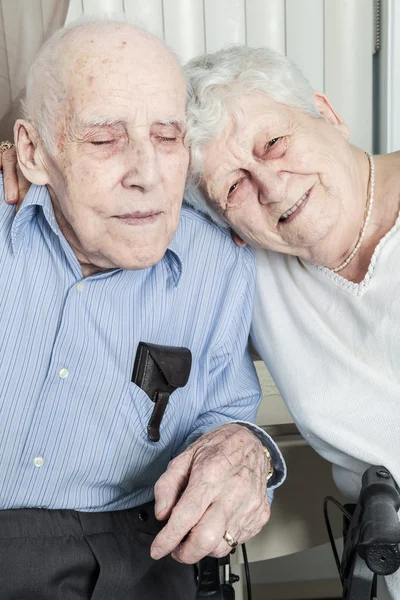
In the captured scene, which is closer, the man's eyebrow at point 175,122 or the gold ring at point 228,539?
the gold ring at point 228,539

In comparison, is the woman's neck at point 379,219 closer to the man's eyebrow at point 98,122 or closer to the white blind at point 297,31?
the man's eyebrow at point 98,122

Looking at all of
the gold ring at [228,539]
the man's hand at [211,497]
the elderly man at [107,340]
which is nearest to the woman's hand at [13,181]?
the elderly man at [107,340]

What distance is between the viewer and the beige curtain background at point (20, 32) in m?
2.22

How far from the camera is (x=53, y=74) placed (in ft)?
4.21

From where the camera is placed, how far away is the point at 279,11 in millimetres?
2352

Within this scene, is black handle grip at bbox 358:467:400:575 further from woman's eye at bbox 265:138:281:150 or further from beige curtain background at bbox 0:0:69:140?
beige curtain background at bbox 0:0:69:140

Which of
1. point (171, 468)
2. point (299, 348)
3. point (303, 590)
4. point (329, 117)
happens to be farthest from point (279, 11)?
point (303, 590)

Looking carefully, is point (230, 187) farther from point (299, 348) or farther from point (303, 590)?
point (303, 590)

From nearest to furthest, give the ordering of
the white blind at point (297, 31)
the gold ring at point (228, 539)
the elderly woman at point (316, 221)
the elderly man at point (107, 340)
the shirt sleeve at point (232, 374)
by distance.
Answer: the gold ring at point (228, 539) < the elderly man at point (107, 340) < the elderly woman at point (316, 221) < the shirt sleeve at point (232, 374) < the white blind at point (297, 31)

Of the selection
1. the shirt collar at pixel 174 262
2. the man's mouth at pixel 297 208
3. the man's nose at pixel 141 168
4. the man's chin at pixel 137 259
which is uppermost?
the man's nose at pixel 141 168

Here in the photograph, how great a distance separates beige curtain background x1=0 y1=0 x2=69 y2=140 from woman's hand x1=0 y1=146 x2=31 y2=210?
2.58 ft

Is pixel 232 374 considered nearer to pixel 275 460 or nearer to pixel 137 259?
pixel 275 460

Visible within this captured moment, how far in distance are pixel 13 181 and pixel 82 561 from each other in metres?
0.73

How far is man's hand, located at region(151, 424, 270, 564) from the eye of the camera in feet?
3.66
